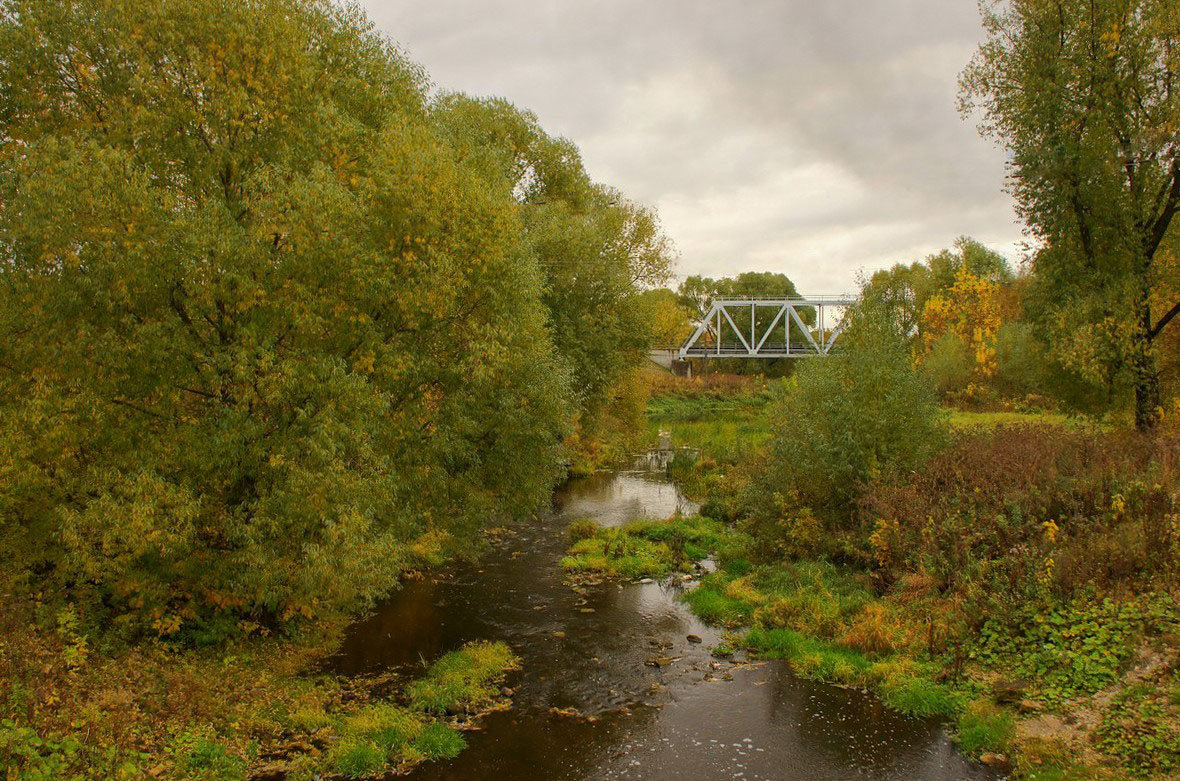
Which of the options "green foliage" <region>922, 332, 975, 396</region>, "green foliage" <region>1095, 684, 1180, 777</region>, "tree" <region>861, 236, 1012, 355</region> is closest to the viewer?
"green foliage" <region>1095, 684, 1180, 777</region>

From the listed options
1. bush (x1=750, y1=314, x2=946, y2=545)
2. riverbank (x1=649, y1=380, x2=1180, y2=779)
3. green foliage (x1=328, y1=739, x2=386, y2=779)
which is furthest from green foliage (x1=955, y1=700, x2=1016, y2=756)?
green foliage (x1=328, y1=739, x2=386, y2=779)

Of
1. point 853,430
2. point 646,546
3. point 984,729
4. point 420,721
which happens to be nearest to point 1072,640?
point 984,729

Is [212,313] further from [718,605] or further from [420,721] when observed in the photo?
[718,605]

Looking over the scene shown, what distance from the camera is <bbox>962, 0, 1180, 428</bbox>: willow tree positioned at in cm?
1822

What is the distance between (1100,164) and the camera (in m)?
18.5

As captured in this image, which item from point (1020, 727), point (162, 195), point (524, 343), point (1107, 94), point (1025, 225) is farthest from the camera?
point (1025, 225)

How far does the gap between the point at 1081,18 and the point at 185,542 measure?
2402 centimetres

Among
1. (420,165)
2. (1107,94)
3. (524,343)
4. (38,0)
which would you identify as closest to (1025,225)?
(1107,94)

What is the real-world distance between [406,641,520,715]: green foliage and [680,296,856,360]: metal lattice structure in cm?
5223

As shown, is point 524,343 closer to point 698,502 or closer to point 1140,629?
point 1140,629

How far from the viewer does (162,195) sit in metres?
11.8

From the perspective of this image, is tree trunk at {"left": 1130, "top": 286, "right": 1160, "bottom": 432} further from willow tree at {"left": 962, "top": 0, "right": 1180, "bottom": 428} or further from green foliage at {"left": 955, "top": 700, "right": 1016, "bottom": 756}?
green foliage at {"left": 955, "top": 700, "right": 1016, "bottom": 756}

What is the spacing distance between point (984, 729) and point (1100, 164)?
1546 cm

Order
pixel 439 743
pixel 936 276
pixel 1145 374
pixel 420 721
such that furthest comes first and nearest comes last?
pixel 936 276 → pixel 1145 374 → pixel 420 721 → pixel 439 743
